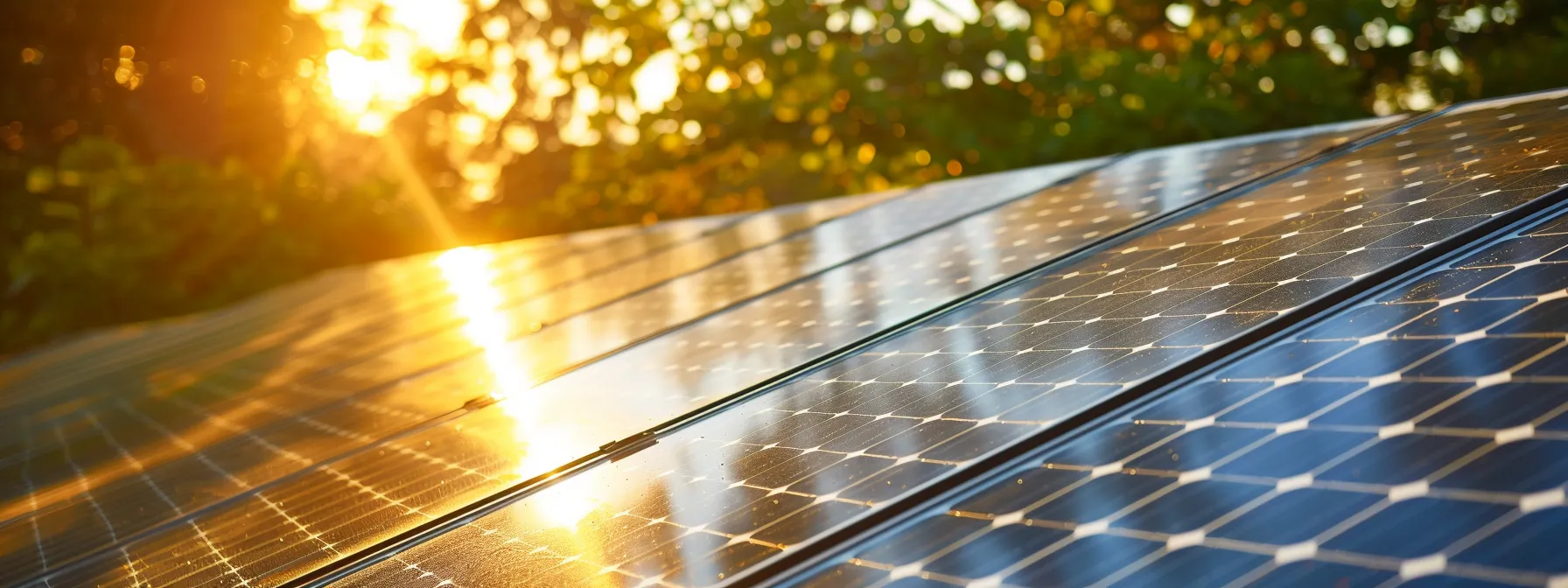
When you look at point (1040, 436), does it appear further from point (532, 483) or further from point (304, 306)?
point (304, 306)

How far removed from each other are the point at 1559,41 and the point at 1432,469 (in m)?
16.4

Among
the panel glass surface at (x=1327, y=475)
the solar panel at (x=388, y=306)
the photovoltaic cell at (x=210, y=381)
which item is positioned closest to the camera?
the panel glass surface at (x=1327, y=475)

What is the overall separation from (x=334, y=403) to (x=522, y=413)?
200cm

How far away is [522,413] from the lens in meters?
4.82

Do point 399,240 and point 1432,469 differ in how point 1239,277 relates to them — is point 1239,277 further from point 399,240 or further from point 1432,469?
point 399,240

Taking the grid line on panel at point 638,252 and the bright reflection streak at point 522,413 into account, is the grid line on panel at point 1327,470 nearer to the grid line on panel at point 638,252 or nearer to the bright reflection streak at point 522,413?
the bright reflection streak at point 522,413

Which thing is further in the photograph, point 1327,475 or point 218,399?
point 218,399

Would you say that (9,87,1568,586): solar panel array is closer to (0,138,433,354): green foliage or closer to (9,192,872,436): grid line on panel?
(9,192,872,436): grid line on panel

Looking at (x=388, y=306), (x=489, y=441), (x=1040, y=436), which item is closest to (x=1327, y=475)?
(x=1040, y=436)

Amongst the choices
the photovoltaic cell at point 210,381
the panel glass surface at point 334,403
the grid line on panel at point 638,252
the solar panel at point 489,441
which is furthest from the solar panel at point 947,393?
the grid line on panel at point 638,252

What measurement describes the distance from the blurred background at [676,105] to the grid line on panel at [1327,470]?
14.6 m

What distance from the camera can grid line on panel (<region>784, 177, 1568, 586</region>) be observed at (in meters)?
1.78

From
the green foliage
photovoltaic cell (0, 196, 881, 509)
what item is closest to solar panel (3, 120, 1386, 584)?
photovoltaic cell (0, 196, 881, 509)

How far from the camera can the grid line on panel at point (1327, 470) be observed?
1780mm
